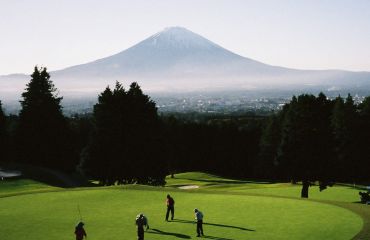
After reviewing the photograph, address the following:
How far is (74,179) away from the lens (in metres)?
64.8

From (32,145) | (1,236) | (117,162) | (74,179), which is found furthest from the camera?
(32,145)

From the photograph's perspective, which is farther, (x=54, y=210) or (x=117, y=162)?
(x=117, y=162)

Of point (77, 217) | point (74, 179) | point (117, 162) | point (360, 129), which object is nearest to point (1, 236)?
point (77, 217)

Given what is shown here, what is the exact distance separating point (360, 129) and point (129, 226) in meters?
51.8

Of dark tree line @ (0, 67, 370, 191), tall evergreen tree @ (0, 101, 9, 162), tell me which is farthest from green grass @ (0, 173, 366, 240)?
tall evergreen tree @ (0, 101, 9, 162)

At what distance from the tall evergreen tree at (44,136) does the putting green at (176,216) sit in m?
28.7

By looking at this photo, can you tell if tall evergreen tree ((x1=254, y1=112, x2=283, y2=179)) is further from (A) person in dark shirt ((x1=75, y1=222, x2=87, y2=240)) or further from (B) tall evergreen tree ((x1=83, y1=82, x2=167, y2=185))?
(A) person in dark shirt ((x1=75, y1=222, x2=87, y2=240))

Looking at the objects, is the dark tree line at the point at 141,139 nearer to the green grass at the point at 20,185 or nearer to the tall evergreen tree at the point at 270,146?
the tall evergreen tree at the point at 270,146

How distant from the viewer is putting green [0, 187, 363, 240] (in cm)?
2664

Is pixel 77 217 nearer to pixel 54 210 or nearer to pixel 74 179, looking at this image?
Result: pixel 54 210

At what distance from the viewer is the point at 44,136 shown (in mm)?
69500

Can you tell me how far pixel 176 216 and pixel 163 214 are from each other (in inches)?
40.0

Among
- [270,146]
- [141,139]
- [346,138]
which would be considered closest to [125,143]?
[141,139]

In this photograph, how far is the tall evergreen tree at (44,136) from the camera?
69.4 metres
